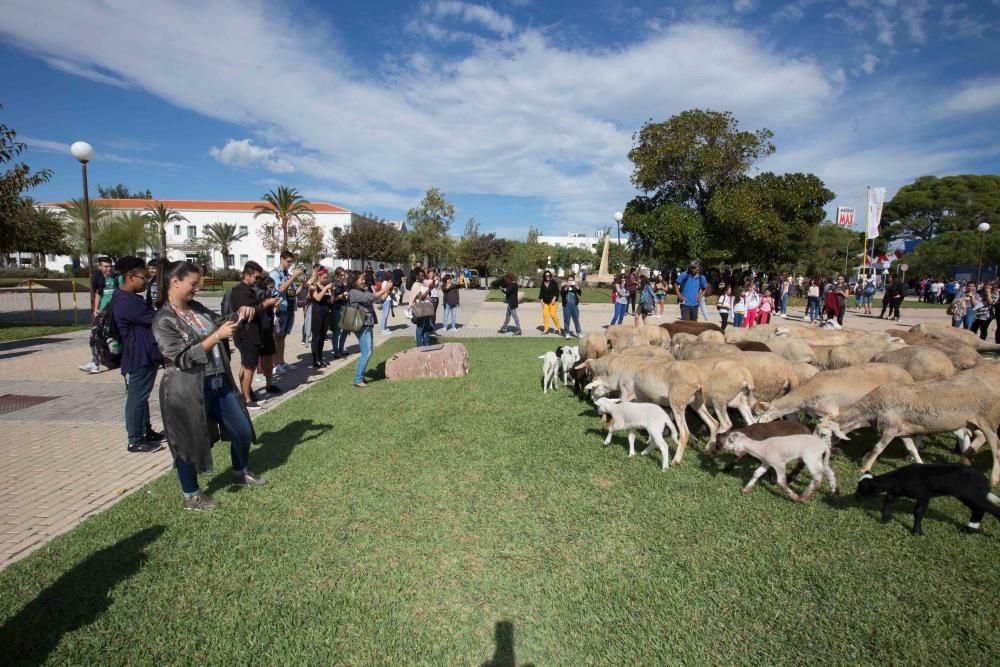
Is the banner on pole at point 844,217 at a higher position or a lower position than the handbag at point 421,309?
higher

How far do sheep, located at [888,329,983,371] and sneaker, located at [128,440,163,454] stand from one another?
10.6 meters

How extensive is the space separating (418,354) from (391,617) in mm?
6944

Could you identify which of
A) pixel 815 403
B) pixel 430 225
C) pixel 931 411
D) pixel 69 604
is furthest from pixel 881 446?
pixel 430 225

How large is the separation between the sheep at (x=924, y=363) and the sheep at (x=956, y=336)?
2.61 metres

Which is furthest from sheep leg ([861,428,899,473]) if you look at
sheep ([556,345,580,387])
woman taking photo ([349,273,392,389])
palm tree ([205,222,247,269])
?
palm tree ([205,222,247,269])

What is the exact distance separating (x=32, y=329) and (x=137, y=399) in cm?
1469

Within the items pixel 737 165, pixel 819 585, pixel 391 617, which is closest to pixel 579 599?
pixel 391 617

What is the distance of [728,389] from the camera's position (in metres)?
6.04

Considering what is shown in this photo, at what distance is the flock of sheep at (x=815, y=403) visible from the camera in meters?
4.50

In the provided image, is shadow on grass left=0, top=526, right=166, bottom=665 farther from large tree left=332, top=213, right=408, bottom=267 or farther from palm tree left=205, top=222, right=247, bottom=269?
palm tree left=205, top=222, right=247, bottom=269

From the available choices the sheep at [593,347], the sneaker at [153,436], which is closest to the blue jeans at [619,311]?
the sheep at [593,347]

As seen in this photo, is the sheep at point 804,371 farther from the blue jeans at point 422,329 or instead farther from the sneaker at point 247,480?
the blue jeans at point 422,329

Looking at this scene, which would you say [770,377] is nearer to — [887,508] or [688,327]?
[887,508]

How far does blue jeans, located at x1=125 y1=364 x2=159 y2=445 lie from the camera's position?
19.6ft
